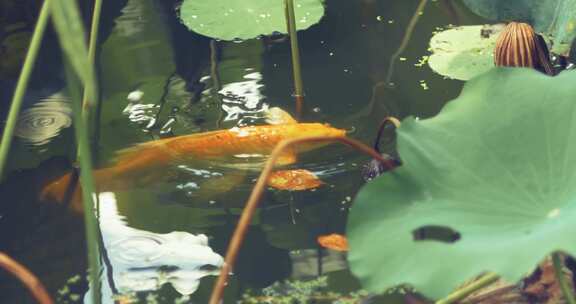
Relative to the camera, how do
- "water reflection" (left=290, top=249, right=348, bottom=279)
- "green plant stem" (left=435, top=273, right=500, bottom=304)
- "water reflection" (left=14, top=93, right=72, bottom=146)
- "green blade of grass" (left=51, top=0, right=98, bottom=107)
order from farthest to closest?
"water reflection" (left=14, top=93, right=72, bottom=146) → "water reflection" (left=290, top=249, right=348, bottom=279) → "green plant stem" (left=435, top=273, right=500, bottom=304) → "green blade of grass" (left=51, top=0, right=98, bottom=107)

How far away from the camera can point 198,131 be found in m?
2.25

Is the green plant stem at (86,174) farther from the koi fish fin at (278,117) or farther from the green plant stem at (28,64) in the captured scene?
the koi fish fin at (278,117)

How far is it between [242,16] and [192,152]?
2.06 feet

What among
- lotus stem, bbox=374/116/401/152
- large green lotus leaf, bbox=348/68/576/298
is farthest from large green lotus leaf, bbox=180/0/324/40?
large green lotus leaf, bbox=348/68/576/298

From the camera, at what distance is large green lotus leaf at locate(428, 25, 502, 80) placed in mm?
2307

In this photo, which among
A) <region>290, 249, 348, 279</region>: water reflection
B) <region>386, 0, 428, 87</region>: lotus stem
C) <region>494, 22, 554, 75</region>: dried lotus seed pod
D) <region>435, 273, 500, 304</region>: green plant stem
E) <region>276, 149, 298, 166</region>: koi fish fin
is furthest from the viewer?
<region>386, 0, 428, 87</region>: lotus stem

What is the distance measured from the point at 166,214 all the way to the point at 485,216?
2.95 feet

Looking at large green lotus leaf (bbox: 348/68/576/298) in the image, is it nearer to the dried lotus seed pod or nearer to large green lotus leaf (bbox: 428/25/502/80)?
the dried lotus seed pod

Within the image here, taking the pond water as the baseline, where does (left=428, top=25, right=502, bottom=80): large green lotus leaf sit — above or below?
above

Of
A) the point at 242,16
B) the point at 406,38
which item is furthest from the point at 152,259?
the point at 406,38

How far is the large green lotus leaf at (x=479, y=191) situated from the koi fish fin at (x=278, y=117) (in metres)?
0.96

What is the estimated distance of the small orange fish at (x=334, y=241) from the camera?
1.71 m

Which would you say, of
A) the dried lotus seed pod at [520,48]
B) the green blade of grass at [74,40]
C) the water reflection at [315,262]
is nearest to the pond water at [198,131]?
the water reflection at [315,262]

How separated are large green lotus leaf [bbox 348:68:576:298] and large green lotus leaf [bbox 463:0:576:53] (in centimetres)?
67
